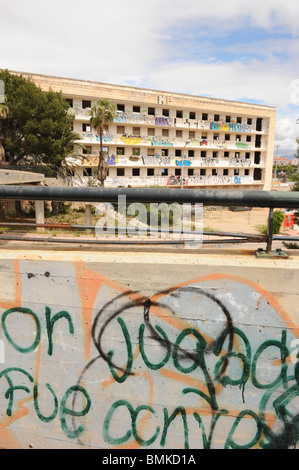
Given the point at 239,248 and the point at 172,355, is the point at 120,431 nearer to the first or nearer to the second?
the point at 172,355

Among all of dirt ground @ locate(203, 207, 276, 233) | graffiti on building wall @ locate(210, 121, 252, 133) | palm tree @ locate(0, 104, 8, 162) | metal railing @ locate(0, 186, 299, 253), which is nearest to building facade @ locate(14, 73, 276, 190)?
graffiti on building wall @ locate(210, 121, 252, 133)

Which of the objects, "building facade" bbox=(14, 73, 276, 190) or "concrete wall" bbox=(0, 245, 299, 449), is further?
"building facade" bbox=(14, 73, 276, 190)

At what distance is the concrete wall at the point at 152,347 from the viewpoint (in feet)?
6.99

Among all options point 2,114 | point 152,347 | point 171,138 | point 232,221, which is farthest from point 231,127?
point 152,347

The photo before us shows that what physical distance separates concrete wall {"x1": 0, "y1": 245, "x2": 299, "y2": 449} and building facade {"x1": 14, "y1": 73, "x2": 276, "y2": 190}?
32004 mm

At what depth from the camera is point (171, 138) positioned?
40.7 meters

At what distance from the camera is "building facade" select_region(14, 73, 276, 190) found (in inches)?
1391

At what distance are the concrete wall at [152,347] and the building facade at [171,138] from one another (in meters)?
32.0

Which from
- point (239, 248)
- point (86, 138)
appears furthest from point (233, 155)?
point (239, 248)

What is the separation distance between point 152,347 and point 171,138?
40.4 metres

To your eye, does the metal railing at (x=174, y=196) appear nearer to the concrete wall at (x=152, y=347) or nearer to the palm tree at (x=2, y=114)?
the concrete wall at (x=152, y=347)

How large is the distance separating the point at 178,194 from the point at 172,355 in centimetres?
102

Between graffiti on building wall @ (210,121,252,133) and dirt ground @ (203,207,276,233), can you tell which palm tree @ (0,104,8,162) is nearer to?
dirt ground @ (203,207,276,233)

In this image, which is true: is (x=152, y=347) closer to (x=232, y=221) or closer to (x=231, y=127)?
(x=232, y=221)
